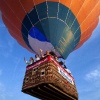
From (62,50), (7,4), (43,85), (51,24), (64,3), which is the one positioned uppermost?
(7,4)

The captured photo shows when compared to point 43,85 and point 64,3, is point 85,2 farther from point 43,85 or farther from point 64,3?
point 43,85

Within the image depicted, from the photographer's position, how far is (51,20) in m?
10.7

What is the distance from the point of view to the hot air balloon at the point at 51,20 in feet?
35.2

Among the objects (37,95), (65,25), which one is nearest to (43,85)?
(37,95)

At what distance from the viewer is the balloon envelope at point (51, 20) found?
10719mm

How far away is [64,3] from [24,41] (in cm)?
339

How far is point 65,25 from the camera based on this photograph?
35.9 ft

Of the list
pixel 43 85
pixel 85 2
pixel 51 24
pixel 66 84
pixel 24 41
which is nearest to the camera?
pixel 43 85

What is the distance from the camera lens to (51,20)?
35.1 feet

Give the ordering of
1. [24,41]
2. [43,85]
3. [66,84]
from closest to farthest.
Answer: [43,85], [66,84], [24,41]

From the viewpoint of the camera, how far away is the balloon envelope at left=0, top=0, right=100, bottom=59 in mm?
10719

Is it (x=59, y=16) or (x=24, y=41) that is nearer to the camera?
(x=59, y=16)

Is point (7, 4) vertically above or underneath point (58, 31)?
above

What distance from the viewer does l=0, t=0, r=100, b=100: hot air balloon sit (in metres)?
10.7
